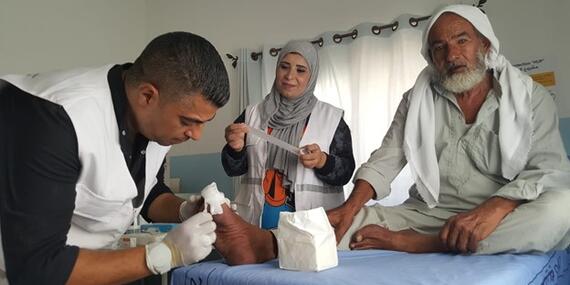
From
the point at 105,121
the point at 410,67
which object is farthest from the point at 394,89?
the point at 105,121

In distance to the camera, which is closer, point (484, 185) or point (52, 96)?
point (52, 96)

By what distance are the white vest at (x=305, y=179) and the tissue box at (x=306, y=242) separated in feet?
2.01

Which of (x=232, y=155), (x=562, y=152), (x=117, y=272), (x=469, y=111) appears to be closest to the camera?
(x=117, y=272)

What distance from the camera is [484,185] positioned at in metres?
1.42

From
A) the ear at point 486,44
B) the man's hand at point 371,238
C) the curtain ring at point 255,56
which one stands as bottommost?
the man's hand at point 371,238

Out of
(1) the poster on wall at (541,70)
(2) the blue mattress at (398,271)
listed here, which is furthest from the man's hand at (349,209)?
(1) the poster on wall at (541,70)

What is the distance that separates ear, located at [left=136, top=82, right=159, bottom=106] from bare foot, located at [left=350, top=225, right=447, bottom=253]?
73 centimetres

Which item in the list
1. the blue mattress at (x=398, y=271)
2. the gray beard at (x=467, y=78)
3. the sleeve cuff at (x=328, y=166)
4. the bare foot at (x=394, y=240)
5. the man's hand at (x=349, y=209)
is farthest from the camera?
the sleeve cuff at (x=328, y=166)

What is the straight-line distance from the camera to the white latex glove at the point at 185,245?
931mm

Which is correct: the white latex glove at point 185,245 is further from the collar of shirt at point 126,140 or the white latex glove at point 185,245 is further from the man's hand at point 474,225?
the man's hand at point 474,225

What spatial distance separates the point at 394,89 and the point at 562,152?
43.7 inches

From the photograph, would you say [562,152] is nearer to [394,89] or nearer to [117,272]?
[394,89]

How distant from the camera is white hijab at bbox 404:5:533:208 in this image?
4.49 ft

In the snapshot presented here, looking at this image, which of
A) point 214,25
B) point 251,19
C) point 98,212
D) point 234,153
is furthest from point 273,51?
point 98,212
